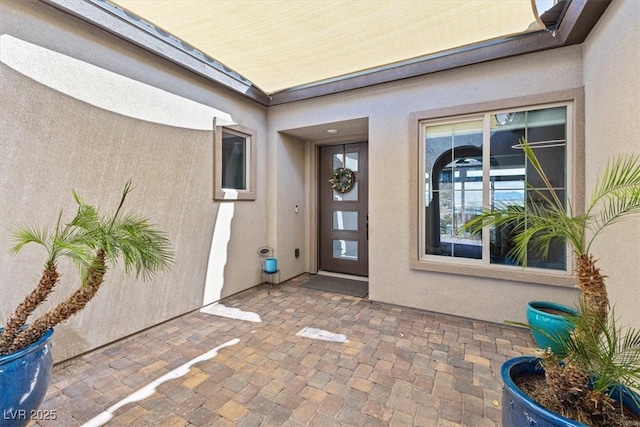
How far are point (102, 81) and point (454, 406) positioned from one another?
4.38 metres

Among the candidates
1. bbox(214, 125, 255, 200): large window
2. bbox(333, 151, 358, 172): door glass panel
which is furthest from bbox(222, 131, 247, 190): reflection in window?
bbox(333, 151, 358, 172): door glass panel

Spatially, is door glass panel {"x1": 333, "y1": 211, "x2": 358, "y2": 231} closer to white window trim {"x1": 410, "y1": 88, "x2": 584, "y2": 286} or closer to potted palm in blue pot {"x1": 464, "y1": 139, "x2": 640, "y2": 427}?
white window trim {"x1": 410, "y1": 88, "x2": 584, "y2": 286}

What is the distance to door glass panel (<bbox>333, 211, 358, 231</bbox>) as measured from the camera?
5617mm

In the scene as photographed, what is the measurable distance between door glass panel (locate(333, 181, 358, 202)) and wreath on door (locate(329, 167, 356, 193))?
69 mm

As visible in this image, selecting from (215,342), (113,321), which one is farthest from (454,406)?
(113,321)

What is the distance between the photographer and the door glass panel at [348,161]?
5566 mm

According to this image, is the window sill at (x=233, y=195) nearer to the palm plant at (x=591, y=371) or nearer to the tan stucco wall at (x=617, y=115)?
the palm plant at (x=591, y=371)

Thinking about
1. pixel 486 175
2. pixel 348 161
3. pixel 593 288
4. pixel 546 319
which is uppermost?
pixel 348 161

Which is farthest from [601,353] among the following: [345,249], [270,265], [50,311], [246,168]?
[246,168]

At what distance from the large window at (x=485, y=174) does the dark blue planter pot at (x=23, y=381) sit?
389 cm

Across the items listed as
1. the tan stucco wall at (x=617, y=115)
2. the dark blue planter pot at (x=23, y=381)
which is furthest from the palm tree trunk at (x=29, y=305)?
the tan stucco wall at (x=617, y=115)

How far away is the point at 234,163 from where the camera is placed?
4.63 meters

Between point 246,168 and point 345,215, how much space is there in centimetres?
216

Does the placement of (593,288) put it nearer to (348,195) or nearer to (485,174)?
(485,174)
